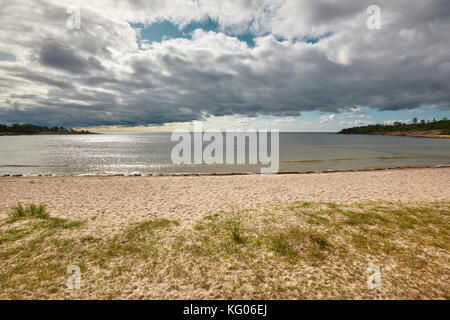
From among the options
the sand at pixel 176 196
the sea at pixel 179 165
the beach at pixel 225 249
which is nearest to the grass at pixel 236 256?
the beach at pixel 225 249

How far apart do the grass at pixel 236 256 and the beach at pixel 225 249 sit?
34mm

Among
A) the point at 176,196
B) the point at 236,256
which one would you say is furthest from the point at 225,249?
the point at 176,196

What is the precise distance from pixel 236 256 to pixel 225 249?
62 centimetres

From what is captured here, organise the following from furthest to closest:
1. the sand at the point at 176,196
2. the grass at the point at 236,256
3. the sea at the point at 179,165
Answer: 1. the sea at the point at 179,165
2. the sand at the point at 176,196
3. the grass at the point at 236,256

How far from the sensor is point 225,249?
7.74 meters

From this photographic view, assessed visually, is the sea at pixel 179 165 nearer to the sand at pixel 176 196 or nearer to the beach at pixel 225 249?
the sand at pixel 176 196

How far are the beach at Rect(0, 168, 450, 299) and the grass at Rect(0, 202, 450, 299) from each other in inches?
1.3

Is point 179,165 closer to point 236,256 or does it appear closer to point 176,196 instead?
point 176,196

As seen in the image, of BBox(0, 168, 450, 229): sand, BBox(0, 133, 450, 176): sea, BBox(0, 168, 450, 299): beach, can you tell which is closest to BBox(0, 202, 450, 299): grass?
BBox(0, 168, 450, 299): beach

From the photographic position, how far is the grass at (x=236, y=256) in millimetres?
5578

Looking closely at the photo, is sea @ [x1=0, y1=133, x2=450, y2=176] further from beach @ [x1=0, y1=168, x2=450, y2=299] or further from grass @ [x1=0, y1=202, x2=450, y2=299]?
grass @ [x1=0, y1=202, x2=450, y2=299]

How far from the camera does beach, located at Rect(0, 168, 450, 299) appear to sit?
5641 mm

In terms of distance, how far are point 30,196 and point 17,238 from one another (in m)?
11.5
